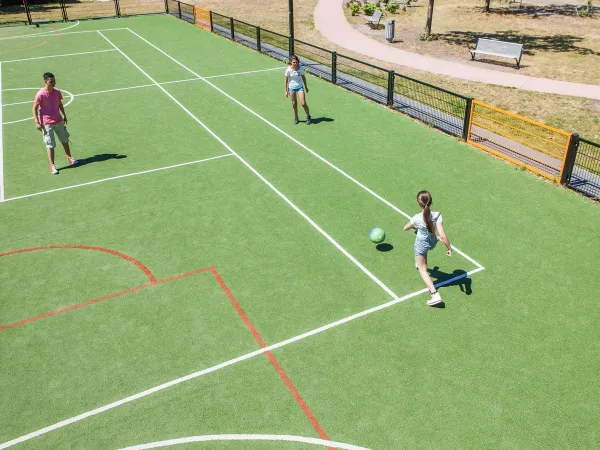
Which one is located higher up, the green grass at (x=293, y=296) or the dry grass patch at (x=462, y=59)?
the dry grass patch at (x=462, y=59)

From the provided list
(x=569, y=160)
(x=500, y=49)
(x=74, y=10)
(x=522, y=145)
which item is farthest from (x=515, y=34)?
(x=74, y=10)

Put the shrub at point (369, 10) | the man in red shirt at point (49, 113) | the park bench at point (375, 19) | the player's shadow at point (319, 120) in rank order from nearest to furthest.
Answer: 1. the man in red shirt at point (49, 113)
2. the player's shadow at point (319, 120)
3. the park bench at point (375, 19)
4. the shrub at point (369, 10)

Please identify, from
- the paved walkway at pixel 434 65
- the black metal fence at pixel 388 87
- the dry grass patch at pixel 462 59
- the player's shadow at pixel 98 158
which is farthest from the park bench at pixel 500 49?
the player's shadow at pixel 98 158

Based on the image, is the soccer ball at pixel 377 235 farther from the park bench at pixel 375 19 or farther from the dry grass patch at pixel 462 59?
the park bench at pixel 375 19

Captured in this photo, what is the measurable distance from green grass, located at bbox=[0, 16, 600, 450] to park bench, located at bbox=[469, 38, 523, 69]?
11656 mm

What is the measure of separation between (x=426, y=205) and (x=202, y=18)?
91.4 feet

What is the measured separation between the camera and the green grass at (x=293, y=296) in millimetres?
6859

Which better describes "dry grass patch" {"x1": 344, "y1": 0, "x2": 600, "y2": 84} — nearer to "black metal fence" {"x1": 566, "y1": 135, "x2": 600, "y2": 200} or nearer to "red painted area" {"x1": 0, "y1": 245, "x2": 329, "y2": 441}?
"black metal fence" {"x1": 566, "y1": 135, "x2": 600, "y2": 200}

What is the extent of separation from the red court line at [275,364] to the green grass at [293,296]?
8 centimetres

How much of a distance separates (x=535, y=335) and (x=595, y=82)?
59.7 feet

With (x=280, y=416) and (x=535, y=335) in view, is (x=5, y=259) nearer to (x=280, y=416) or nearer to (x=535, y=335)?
(x=280, y=416)

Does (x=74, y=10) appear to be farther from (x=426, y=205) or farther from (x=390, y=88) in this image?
(x=426, y=205)

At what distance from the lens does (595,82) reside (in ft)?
72.3

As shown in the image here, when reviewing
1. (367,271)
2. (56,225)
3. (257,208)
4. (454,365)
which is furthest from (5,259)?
(454,365)
